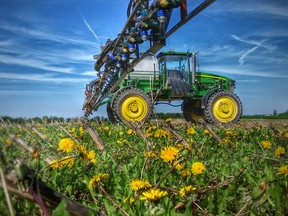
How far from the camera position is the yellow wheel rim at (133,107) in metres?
8.16

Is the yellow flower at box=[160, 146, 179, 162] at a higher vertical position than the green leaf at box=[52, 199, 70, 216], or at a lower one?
lower

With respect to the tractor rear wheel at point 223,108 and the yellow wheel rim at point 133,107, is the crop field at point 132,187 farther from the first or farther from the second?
the tractor rear wheel at point 223,108

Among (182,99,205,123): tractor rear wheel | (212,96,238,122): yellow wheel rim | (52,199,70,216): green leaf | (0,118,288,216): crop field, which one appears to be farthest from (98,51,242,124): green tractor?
(52,199,70,216): green leaf

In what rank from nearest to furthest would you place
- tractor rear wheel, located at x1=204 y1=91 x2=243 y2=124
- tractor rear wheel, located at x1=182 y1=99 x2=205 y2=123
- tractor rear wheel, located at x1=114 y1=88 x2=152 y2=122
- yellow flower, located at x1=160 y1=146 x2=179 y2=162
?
yellow flower, located at x1=160 y1=146 x2=179 y2=162 → tractor rear wheel, located at x1=114 y1=88 x2=152 y2=122 → tractor rear wheel, located at x1=204 y1=91 x2=243 y2=124 → tractor rear wheel, located at x1=182 y1=99 x2=205 y2=123

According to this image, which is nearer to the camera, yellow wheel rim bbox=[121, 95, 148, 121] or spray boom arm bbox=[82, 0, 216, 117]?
spray boom arm bbox=[82, 0, 216, 117]

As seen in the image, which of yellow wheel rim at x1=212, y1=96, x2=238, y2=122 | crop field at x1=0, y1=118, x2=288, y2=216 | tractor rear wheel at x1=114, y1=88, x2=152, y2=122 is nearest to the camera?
crop field at x1=0, y1=118, x2=288, y2=216

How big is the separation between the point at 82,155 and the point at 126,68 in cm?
723

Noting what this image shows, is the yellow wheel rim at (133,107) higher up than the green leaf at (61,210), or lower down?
higher up

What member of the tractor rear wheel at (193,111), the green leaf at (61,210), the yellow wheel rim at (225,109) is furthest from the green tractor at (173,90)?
the green leaf at (61,210)

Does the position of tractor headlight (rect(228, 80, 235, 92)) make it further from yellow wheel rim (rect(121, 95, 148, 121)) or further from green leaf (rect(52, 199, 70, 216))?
green leaf (rect(52, 199, 70, 216))

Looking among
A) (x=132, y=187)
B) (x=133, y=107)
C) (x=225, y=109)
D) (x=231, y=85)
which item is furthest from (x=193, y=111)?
(x=132, y=187)

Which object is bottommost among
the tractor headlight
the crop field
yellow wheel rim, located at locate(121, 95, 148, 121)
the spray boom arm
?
the crop field

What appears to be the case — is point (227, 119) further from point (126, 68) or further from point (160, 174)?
point (160, 174)

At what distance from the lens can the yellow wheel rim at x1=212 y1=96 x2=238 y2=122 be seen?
8.85 metres
